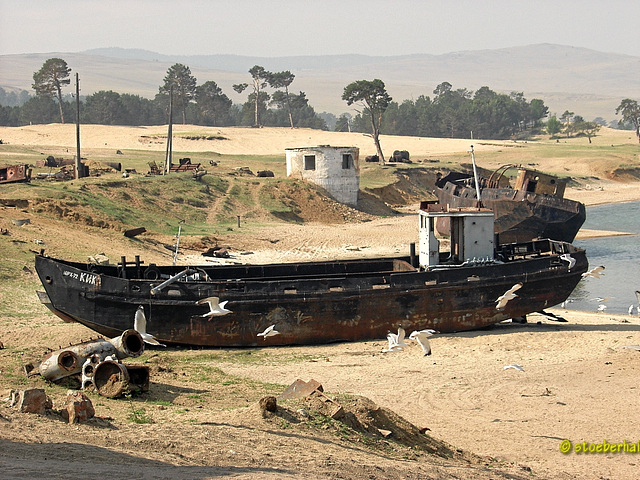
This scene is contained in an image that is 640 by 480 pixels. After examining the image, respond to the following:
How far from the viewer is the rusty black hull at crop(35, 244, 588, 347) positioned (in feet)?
66.8

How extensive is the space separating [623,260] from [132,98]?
320 ft

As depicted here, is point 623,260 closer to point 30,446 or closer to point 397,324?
point 397,324

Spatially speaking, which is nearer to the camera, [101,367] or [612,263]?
[101,367]

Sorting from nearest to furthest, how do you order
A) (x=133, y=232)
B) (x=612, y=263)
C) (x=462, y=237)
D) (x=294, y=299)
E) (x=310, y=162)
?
(x=294, y=299)
(x=462, y=237)
(x=133, y=232)
(x=612, y=263)
(x=310, y=162)

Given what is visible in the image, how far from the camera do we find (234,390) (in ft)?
50.5

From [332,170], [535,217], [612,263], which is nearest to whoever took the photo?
[612,263]

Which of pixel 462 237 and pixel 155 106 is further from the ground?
pixel 155 106

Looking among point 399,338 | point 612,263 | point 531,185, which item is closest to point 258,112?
point 531,185

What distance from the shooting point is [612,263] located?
37719 millimetres

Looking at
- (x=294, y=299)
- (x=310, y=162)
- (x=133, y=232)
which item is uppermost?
(x=310, y=162)

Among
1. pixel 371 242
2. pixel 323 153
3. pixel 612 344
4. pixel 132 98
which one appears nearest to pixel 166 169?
pixel 323 153

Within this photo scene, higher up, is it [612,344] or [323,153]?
[323,153]

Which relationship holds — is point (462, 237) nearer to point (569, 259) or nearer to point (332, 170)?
point (569, 259)

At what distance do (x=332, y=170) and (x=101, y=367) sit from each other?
1479 inches
